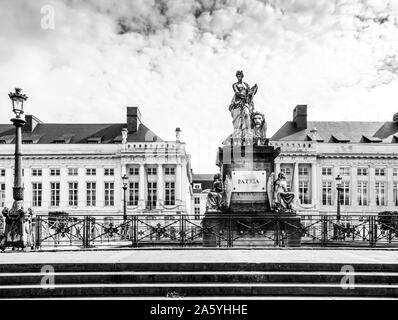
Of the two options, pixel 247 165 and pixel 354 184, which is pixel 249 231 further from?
pixel 354 184

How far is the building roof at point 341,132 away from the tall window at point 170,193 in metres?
17.9

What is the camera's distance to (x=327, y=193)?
64.7m

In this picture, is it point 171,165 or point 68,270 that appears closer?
point 68,270

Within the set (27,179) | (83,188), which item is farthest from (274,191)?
(27,179)

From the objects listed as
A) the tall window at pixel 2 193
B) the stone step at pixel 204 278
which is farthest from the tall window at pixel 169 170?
the stone step at pixel 204 278

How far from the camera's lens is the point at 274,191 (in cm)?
1555

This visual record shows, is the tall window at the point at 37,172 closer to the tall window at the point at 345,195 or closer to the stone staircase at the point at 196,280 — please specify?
the tall window at the point at 345,195

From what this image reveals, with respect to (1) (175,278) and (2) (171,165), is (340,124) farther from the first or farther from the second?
(1) (175,278)

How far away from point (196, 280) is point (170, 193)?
55.9 metres

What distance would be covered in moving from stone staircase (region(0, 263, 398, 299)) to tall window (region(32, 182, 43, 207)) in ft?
195

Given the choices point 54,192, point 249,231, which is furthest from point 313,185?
point 249,231

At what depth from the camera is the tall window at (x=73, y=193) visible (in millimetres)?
63500

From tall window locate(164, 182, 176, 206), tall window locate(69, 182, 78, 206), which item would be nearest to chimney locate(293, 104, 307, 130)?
tall window locate(164, 182, 176, 206)
